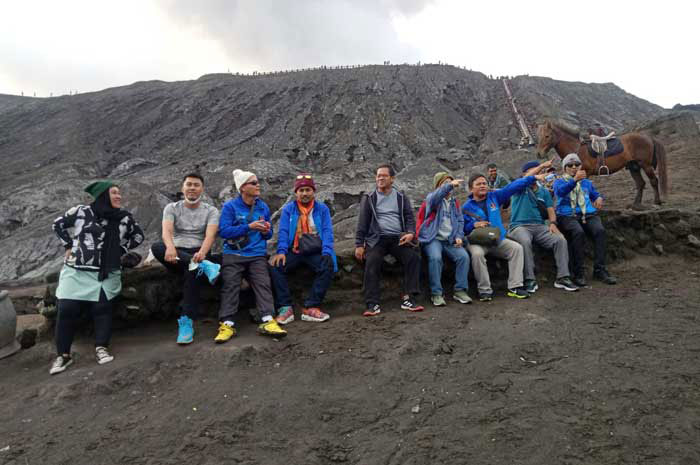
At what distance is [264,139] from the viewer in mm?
28109

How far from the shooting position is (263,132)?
29188 millimetres

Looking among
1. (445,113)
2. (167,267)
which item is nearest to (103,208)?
(167,267)

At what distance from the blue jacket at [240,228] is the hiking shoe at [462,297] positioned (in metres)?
2.47

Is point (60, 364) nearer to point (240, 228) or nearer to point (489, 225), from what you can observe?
Result: point (240, 228)

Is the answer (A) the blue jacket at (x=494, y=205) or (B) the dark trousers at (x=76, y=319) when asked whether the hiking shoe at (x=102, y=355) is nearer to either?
(B) the dark trousers at (x=76, y=319)

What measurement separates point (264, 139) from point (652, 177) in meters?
24.1

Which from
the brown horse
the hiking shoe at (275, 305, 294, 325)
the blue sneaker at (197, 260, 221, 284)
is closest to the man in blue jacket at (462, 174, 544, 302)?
the hiking shoe at (275, 305, 294, 325)

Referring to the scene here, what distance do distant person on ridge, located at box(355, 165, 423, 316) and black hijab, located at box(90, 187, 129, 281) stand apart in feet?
9.03

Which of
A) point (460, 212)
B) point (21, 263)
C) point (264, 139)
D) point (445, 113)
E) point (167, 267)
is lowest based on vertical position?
point (21, 263)

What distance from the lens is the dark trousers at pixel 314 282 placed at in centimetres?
459

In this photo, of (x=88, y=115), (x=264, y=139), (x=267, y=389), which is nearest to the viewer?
(x=267, y=389)

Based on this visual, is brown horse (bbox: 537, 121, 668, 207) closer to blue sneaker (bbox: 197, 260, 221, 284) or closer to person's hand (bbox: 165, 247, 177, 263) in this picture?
blue sneaker (bbox: 197, 260, 221, 284)

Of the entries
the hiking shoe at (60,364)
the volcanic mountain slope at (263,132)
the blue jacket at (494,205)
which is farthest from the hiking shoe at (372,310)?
the volcanic mountain slope at (263,132)

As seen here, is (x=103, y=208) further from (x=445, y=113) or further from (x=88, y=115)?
(x=88, y=115)
